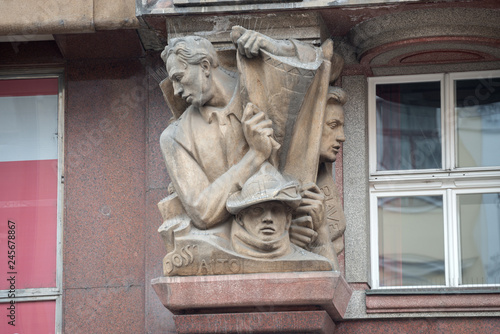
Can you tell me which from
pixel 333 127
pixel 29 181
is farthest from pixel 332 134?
pixel 29 181

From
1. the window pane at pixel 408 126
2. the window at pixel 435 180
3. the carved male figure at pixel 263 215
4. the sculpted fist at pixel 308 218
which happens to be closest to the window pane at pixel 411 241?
the window at pixel 435 180

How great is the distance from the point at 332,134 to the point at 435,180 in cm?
85

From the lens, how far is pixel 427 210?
30.7ft

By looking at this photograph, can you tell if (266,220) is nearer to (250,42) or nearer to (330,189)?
(330,189)

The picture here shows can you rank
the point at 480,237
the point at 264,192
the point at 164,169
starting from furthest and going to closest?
the point at 164,169 < the point at 480,237 < the point at 264,192

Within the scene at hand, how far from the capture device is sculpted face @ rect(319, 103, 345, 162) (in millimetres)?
9039

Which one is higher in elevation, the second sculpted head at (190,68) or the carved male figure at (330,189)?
the second sculpted head at (190,68)

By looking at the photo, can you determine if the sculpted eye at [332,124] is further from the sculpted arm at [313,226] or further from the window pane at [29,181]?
the window pane at [29,181]

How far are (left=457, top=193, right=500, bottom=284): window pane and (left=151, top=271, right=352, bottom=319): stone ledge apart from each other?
115 centimetres

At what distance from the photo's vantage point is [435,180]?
936 centimetres

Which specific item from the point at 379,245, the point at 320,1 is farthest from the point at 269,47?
the point at 379,245

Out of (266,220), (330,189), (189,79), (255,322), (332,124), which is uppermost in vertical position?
(189,79)

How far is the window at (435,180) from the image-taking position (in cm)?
924

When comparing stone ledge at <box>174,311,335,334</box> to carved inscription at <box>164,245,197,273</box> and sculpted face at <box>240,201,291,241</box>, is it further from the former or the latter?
sculpted face at <box>240,201,291,241</box>
